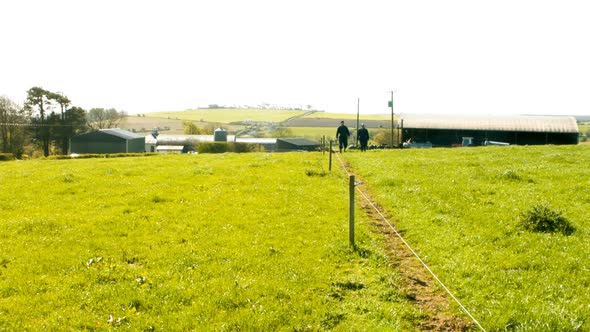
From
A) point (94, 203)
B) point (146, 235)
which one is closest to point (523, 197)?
point (146, 235)

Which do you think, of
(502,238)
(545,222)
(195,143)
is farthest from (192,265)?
(195,143)

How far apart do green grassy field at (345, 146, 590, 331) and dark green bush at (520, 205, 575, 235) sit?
281 millimetres

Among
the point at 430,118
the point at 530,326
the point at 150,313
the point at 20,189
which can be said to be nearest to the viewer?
the point at 530,326

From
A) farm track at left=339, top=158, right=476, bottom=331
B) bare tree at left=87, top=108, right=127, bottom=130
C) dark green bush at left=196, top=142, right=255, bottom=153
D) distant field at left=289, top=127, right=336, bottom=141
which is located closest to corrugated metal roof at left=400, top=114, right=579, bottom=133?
dark green bush at left=196, top=142, right=255, bottom=153

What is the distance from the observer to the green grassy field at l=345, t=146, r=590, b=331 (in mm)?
8195

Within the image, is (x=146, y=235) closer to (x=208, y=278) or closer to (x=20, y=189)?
(x=208, y=278)

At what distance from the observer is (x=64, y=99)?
91000mm

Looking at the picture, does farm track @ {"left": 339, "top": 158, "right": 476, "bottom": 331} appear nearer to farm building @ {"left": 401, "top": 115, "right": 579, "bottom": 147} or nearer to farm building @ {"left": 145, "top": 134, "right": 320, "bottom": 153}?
farm building @ {"left": 401, "top": 115, "right": 579, "bottom": 147}

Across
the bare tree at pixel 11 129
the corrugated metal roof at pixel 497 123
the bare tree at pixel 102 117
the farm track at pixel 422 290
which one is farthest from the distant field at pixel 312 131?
the farm track at pixel 422 290

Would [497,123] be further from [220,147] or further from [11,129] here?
[11,129]

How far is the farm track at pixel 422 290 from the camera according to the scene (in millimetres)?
8062

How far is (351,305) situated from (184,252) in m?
5.10

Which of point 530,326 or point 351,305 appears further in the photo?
point 351,305

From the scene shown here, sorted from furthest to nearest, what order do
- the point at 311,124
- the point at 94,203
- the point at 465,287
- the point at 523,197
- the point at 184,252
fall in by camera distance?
the point at 311,124, the point at 94,203, the point at 523,197, the point at 184,252, the point at 465,287
